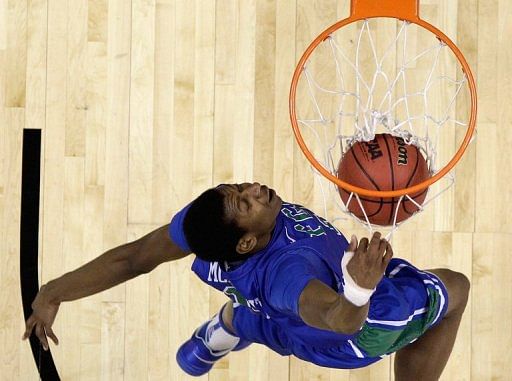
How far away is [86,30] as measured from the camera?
11.4ft

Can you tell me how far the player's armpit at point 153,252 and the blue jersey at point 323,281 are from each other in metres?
0.06

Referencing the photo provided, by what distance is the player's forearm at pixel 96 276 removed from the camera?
2381 mm

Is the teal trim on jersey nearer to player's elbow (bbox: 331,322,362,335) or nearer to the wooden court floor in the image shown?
player's elbow (bbox: 331,322,362,335)

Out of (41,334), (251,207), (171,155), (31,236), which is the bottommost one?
(41,334)

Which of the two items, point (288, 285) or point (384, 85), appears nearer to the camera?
point (288, 285)

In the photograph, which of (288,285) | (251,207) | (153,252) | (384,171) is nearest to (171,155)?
(153,252)

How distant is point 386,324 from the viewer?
2.25 meters

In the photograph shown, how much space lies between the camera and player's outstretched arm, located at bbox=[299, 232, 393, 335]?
1770mm

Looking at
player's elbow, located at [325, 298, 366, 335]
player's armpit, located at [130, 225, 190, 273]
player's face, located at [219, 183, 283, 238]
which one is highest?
player's face, located at [219, 183, 283, 238]

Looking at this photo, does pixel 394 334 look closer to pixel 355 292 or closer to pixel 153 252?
pixel 355 292

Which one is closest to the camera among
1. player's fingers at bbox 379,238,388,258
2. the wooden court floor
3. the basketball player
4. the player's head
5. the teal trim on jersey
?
player's fingers at bbox 379,238,388,258

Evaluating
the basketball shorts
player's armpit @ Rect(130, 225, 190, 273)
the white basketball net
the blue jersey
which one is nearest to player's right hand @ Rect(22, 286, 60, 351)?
player's armpit @ Rect(130, 225, 190, 273)

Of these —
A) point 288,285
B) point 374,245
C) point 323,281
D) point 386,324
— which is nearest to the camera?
point 374,245

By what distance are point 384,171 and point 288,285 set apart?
670mm
